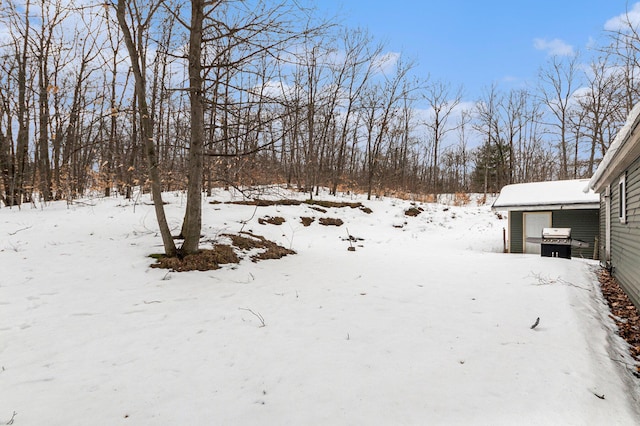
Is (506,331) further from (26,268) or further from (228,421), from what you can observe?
(26,268)

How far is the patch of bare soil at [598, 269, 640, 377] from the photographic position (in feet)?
13.1

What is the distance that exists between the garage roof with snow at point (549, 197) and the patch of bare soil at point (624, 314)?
602 centimetres

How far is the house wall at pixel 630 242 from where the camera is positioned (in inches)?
207

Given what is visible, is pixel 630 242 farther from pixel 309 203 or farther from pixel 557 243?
pixel 309 203

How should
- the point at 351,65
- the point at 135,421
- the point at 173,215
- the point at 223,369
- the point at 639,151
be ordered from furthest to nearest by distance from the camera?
the point at 351,65 < the point at 173,215 < the point at 639,151 < the point at 223,369 < the point at 135,421

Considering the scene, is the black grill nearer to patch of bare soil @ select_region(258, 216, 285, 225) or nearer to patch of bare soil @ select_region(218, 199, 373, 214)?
patch of bare soil @ select_region(218, 199, 373, 214)

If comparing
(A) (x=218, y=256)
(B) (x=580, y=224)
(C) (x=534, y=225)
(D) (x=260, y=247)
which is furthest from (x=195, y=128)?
(B) (x=580, y=224)

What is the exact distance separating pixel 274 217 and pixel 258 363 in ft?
34.7

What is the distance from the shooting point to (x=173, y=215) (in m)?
10.6

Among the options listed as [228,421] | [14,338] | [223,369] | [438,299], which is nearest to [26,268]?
[14,338]

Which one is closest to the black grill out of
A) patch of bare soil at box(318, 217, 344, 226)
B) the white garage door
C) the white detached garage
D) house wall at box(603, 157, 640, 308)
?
the white detached garage

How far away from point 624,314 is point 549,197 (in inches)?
378

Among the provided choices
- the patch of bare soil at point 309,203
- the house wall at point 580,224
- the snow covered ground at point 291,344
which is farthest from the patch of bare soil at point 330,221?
the house wall at point 580,224

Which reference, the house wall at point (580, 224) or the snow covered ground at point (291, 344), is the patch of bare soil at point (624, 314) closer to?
the snow covered ground at point (291, 344)
